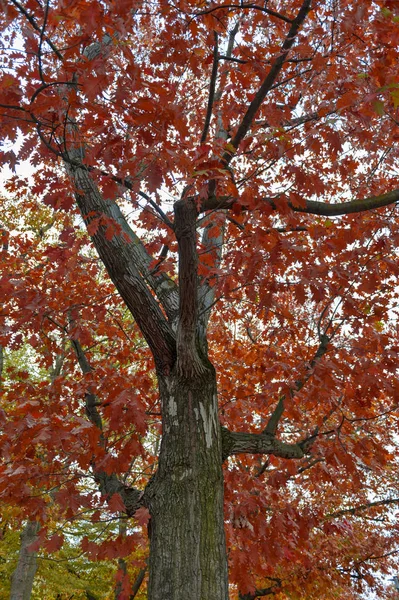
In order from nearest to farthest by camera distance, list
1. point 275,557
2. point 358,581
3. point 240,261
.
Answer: point 240,261, point 275,557, point 358,581

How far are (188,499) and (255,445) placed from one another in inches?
41.0

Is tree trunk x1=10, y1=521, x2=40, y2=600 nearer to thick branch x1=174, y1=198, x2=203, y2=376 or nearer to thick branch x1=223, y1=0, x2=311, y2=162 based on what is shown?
thick branch x1=174, y1=198, x2=203, y2=376

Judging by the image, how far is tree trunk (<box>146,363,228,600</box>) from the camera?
9.14 ft

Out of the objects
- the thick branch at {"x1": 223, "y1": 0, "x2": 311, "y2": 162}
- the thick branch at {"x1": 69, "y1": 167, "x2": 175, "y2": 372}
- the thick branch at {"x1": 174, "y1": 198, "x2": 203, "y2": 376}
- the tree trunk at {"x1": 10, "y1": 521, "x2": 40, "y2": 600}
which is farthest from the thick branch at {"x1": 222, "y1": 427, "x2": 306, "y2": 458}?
the tree trunk at {"x1": 10, "y1": 521, "x2": 40, "y2": 600}

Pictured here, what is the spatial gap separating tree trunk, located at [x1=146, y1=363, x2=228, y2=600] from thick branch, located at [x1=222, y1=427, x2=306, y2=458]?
0.20 m

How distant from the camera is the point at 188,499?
9.90 feet

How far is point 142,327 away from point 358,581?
8588 mm

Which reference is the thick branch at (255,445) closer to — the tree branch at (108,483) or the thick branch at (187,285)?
the thick branch at (187,285)

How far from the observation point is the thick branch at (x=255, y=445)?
362 centimetres

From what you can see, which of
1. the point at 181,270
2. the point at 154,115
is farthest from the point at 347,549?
the point at 154,115

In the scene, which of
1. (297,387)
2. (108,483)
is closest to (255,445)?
(297,387)

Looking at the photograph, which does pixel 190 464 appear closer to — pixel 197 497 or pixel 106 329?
pixel 197 497

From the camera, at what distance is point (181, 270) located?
2867 mm

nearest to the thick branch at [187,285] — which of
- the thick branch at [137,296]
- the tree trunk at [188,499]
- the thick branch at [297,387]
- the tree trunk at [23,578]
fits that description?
the tree trunk at [188,499]
